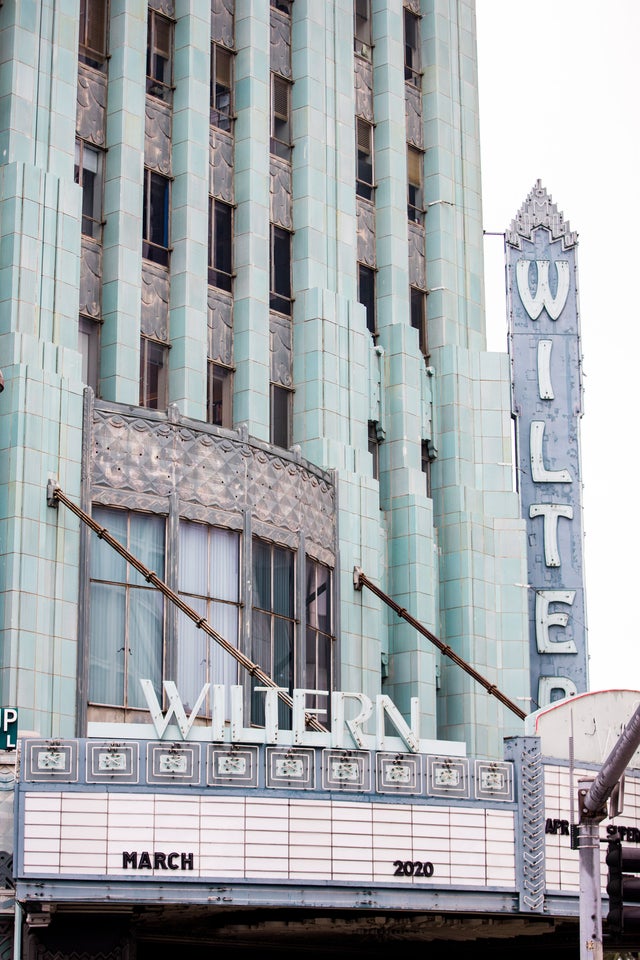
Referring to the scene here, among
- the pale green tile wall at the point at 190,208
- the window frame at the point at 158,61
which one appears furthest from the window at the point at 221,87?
the window frame at the point at 158,61

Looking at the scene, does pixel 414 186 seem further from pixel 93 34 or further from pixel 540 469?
pixel 93 34

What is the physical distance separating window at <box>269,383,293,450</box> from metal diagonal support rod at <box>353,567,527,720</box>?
146 inches

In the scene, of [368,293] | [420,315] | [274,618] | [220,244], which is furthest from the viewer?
[420,315]

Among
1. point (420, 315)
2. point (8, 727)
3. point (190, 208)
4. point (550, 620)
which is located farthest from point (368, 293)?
point (8, 727)

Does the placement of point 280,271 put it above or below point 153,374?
above

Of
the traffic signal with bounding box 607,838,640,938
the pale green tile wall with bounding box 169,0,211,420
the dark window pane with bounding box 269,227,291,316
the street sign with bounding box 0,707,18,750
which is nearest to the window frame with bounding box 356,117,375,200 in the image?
the dark window pane with bounding box 269,227,291,316

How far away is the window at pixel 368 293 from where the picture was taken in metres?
45.7

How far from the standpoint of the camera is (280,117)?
4469 cm

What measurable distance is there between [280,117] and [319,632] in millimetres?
13772

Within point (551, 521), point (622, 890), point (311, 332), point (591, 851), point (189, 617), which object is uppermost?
point (311, 332)

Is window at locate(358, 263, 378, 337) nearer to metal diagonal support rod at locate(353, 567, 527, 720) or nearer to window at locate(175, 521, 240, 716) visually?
metal diagonal support rod at locate(353, 567, 527, 720)

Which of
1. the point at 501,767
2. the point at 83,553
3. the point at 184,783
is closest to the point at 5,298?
the point at 83,553

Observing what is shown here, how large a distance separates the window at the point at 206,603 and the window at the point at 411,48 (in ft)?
57.3

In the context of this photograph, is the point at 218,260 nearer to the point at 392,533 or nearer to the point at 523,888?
the point at 392,533
